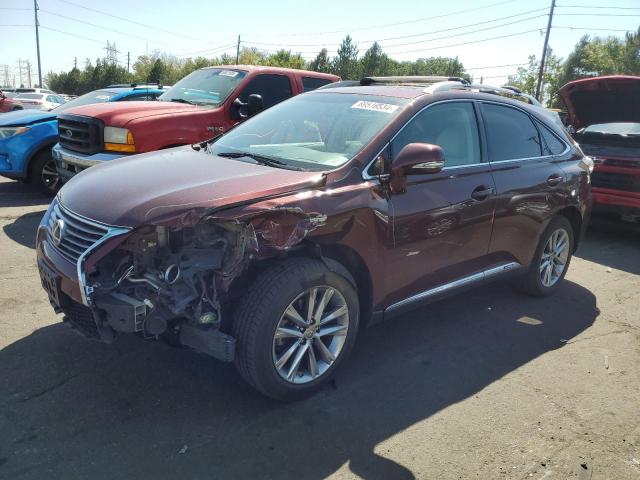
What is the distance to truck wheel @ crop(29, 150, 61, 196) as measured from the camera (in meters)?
7.75

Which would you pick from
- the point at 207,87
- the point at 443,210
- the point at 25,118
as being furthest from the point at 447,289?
the point at 25,118

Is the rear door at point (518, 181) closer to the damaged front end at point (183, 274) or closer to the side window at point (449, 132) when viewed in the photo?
the side window at point (449, 132)

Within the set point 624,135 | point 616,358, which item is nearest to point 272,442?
point 616,358

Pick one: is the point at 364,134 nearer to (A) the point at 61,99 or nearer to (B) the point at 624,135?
(B) the point at 624,135

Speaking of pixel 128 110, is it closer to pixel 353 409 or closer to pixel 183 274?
pixel 183 274

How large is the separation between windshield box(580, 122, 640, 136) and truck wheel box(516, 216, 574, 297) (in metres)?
3.44

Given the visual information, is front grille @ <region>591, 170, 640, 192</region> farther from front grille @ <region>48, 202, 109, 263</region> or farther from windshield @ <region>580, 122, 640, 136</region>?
front grille @ <region>48, 202, 109, 263</region>

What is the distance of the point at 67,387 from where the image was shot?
10.3ft

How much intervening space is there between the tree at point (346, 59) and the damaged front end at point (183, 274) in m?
60.7

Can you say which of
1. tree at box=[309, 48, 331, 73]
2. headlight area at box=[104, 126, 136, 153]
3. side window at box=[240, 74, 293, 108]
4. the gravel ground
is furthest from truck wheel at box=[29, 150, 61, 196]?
tree at box=[309, 48, 331, 73]

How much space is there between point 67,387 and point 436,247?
248 centimetres

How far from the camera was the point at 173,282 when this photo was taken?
9.12 feet

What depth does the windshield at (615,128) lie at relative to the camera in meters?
7.66

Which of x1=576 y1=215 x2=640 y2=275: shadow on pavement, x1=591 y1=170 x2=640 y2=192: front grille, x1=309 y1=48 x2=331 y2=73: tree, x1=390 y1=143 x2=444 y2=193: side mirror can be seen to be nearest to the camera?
x1=390 y1=143 x2=444 y2=193: side mirror
